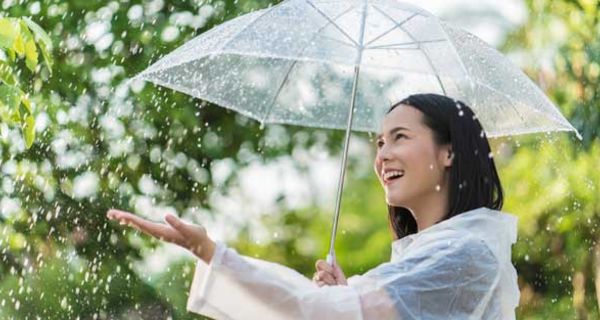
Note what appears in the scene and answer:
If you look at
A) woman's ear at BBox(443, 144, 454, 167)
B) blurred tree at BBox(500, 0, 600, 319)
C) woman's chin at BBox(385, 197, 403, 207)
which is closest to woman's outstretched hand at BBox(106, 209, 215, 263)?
woman's chin at BBox(385, 197, 403, 207)

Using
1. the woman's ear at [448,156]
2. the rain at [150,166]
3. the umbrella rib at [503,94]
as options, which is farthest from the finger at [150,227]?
the rain at [150,166]

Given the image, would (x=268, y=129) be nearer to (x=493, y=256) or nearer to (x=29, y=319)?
(x=29, y=319)

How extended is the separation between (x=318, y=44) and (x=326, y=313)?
1.07 m

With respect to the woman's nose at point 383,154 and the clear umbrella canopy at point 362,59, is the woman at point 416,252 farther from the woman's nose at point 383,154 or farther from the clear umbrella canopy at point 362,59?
the clear umbrella canopy at point 362,59

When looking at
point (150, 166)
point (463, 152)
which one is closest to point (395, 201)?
point (463, 152)

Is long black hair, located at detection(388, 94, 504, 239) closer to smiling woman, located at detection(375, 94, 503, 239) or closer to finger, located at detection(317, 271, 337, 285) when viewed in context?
smiling woman, located at detection(375, 94, 503, 239)

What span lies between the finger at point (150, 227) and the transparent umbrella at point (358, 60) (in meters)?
1.06

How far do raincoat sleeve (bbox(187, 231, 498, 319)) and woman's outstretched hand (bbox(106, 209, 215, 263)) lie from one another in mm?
37

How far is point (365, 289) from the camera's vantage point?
8.24 feet

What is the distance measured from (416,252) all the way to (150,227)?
690mm

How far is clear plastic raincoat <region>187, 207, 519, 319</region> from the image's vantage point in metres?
2.32

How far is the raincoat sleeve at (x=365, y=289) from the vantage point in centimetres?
231

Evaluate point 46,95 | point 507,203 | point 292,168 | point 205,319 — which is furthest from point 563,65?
point 46,95

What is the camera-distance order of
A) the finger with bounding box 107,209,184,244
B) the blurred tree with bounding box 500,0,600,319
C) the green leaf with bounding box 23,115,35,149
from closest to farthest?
the finger with bounding box 107,209,184,244
the green leaf with bounding box 23,115,35,149
the blurred tree with bounding box 500,0,600,319
